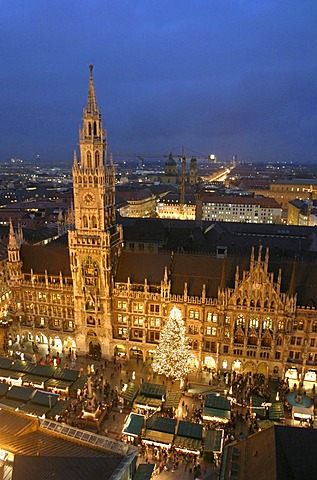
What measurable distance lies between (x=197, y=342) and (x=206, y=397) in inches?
499

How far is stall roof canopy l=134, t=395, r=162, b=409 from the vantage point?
5838 centimetres

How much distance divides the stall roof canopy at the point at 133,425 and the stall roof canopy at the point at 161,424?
1110 mm

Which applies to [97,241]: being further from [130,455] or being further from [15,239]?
[130,455]

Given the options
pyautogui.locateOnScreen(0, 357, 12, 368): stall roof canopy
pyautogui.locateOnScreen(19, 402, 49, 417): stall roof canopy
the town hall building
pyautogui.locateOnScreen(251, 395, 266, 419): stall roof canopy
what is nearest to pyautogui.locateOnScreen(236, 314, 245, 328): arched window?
the town hall building

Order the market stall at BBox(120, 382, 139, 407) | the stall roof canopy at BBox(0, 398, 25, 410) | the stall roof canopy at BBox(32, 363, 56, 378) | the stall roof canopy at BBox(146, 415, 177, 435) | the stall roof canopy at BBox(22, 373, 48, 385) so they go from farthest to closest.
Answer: the stall roof canopy at BBox(32, 363, 56, 378) → the stall roof canopy at BBox(22, 373, 48, 385) → the market stall at BBox(120, 382, 139, 407) → the stall roof canopy at BBox(0, 398, 25, 410) → the stall roof canopy at BBox(146, 415, 177, 435)

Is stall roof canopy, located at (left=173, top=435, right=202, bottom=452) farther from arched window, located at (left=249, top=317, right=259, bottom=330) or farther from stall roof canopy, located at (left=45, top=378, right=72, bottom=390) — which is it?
arched window, located at (left=249, top=317, right=259, bottom=330)

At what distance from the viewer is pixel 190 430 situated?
52.2m

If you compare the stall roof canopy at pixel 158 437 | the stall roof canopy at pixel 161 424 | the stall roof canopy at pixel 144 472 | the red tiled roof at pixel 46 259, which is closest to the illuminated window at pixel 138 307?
the red tiled roof at pixel 46 259

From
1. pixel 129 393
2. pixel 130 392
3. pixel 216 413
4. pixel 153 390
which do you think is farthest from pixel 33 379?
pixel 216 413

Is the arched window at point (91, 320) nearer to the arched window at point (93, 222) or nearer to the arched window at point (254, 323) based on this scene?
the arched window at point (93, 222)

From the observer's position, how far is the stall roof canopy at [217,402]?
2242 inches

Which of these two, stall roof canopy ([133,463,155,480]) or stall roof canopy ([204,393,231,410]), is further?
stall roof canopy ([204,393,231,410])

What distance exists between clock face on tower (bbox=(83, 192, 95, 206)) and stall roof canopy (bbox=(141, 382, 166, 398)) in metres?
31.8

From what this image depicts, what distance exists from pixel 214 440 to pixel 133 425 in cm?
1093
